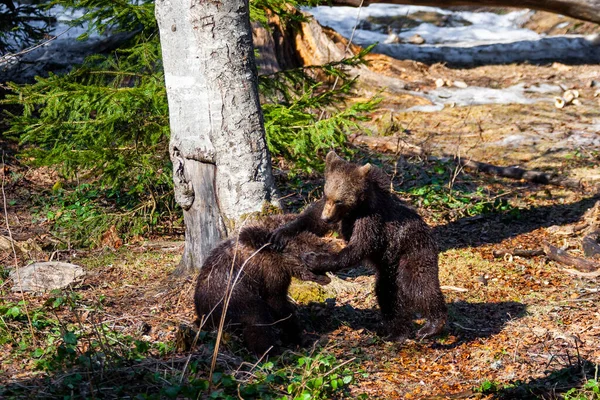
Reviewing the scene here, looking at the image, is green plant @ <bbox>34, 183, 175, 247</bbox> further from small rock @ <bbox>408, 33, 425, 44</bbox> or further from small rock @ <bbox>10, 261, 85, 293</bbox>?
small rock @ <bbox>408, 33, 425, 44</bbox>

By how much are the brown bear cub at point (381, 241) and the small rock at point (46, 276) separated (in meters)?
2.46

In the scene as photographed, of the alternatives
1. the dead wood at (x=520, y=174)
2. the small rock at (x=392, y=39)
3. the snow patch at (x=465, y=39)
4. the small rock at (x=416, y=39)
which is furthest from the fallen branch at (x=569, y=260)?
the small rock at (x=416, y=39)

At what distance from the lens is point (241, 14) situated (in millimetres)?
6277

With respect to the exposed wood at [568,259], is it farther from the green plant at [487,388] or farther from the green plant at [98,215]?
the green plant at [98,215]

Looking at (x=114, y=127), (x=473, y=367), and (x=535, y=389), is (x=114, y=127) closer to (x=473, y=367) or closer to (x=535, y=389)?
(x=473, y=367)

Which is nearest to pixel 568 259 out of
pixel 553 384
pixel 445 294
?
pixel 445 294

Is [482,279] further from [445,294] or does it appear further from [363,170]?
[363,170]

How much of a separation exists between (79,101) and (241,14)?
2327mm

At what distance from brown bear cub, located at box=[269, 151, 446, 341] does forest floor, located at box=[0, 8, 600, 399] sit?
31 cm

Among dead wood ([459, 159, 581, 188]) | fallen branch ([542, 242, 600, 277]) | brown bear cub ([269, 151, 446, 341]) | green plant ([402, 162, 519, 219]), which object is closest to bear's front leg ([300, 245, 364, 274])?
brown bear cub ([269, 151, 446, 341])

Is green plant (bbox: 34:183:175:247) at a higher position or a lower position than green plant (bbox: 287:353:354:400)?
higher

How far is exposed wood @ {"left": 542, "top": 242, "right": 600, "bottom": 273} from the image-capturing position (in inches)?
289

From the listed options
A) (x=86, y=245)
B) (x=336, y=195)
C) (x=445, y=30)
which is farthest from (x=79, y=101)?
(x=445, y=30)

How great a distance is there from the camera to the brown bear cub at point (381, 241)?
219 inches
